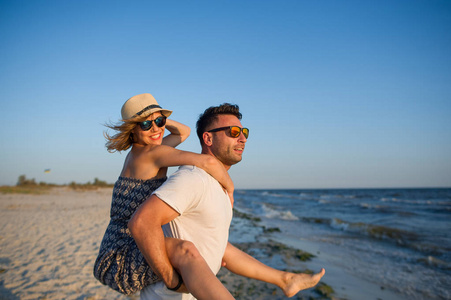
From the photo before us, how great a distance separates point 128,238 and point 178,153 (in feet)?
2.67

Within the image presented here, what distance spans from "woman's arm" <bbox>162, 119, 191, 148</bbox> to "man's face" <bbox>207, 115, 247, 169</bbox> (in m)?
0.60

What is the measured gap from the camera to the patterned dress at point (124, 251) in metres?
2.19

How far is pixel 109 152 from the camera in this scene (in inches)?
119

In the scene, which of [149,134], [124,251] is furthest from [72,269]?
[149,134]

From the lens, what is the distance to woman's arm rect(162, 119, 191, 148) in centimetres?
337

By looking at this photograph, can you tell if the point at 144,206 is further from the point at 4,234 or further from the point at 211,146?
the point at 4,234

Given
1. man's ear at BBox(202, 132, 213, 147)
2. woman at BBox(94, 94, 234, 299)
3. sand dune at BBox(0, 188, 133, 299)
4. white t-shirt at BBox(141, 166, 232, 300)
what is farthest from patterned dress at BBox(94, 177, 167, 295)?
sand dune at BBox(0, 188, 133, 299)

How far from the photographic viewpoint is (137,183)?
8.18 feet

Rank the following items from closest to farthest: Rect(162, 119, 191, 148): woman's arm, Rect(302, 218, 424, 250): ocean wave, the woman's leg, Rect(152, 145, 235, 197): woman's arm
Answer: the woman's leg → Rect(152, 145, 235, 197): woman's arm → Rect(162, 119, 191, 148): woman's arm → Rect(302, 218, 424, 250): ocean wave

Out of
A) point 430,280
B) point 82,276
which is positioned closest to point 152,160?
point 82,276

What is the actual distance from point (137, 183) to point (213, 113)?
1.05 meters

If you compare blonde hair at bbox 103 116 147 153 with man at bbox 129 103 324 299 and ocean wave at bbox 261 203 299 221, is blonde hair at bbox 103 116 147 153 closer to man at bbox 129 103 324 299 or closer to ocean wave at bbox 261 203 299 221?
man at bbox 129 103 324 299

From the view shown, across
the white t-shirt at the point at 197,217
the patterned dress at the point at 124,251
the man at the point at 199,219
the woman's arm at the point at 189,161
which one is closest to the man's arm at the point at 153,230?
the man at the point at 199,219

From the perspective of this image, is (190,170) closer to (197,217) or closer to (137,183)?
(197,217)
